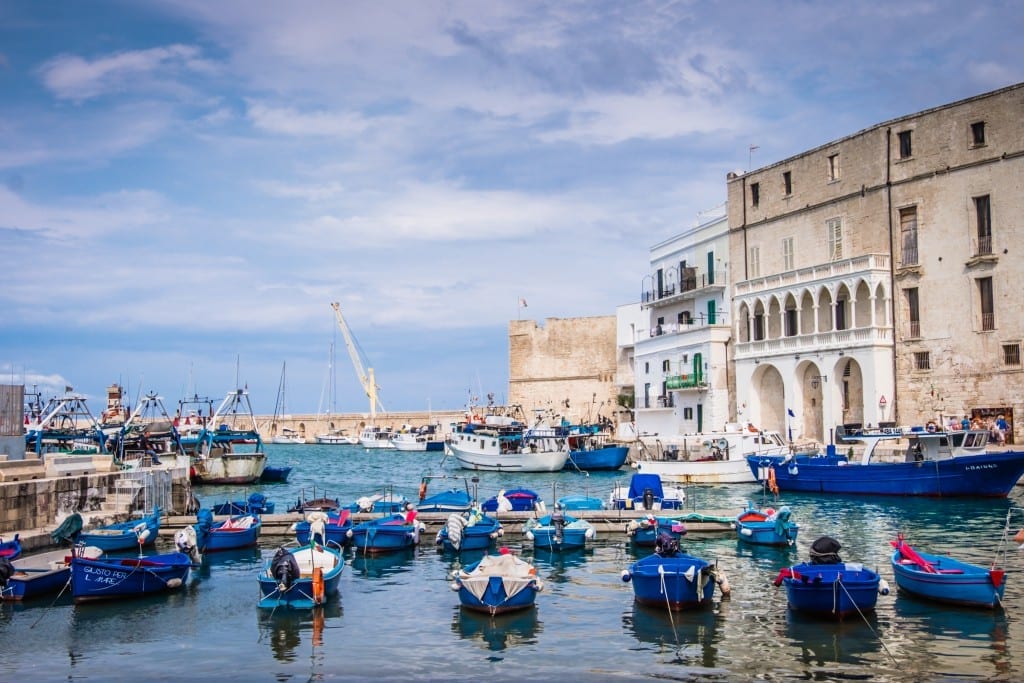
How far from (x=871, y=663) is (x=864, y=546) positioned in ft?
35.0

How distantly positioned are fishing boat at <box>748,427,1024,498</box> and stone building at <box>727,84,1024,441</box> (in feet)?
17.6

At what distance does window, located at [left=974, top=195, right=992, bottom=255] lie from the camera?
40156mm

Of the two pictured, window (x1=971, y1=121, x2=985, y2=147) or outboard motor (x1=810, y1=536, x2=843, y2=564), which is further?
window (x1=971, y1=121, x2=985, y2=147)

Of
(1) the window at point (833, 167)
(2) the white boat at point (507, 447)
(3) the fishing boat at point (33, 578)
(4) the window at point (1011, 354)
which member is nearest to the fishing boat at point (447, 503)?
(3) the fishing boat at point (33, 578)

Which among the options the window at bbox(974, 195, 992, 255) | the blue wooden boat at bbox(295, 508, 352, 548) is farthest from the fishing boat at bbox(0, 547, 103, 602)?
the window at bbox(974, 195, 992, 255)

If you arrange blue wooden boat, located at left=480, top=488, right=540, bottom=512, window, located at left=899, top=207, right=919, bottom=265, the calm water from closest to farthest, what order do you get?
1. the calm water
2. blue wooden boat, located at left=480, top=488, right=540, bottom=512
3. window, located at left=899, top=207, right=919, bottom=265

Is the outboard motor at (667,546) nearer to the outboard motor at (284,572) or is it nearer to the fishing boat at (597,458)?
the outboard motor at (284,572)

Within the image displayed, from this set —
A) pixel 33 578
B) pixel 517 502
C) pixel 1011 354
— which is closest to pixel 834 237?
pixel 1011 354

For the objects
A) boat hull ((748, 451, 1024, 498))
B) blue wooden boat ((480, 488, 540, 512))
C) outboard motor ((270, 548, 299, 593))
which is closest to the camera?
outboard motor ((270, 548, 299, 593))

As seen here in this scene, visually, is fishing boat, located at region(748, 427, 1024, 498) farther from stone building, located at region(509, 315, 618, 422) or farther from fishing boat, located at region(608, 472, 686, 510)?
stone building, located at region(509, 315, 618, 422)

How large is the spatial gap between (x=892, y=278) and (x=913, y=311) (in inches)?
65.9

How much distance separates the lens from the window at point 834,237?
4603 centimetres

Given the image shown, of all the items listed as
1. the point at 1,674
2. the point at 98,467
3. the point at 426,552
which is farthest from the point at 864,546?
the point at 98,467

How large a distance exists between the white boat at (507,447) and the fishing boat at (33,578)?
124ft
